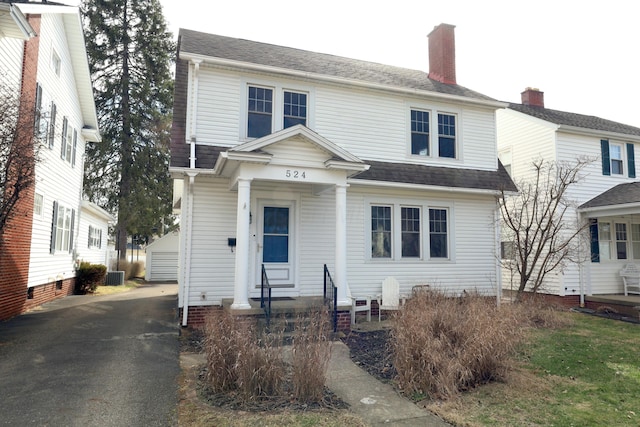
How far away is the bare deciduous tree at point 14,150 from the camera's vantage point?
6793 mm

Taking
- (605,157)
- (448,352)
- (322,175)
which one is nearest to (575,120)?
(605,157)

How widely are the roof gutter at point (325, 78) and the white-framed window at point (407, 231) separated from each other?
3.27 meters

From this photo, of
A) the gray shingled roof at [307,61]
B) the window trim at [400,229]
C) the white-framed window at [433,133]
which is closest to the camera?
the gray shingled roof at [307,61]

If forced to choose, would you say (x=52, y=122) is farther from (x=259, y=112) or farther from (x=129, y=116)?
(x=129, y=116)

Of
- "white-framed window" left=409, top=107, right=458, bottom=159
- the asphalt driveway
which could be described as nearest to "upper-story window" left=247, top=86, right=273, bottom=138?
"white-framed window" left=409, top=107, right=458, bottom=159

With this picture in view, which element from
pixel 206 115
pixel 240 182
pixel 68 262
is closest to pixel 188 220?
pixel 240 182

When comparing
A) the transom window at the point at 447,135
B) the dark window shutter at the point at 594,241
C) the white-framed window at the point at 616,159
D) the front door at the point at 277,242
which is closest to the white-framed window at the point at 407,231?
the transom window at the point at 447,135

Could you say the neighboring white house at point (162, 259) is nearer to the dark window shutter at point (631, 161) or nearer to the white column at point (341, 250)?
the white column at point (341, 250)

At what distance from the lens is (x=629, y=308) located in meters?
12.4

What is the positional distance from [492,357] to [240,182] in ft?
18.5

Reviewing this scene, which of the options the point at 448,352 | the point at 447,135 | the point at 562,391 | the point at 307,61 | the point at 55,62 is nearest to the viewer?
the point at 562,391

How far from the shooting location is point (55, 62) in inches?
506

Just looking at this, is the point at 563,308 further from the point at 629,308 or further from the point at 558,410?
the point at 558,410

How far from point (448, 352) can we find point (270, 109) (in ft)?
24.4
